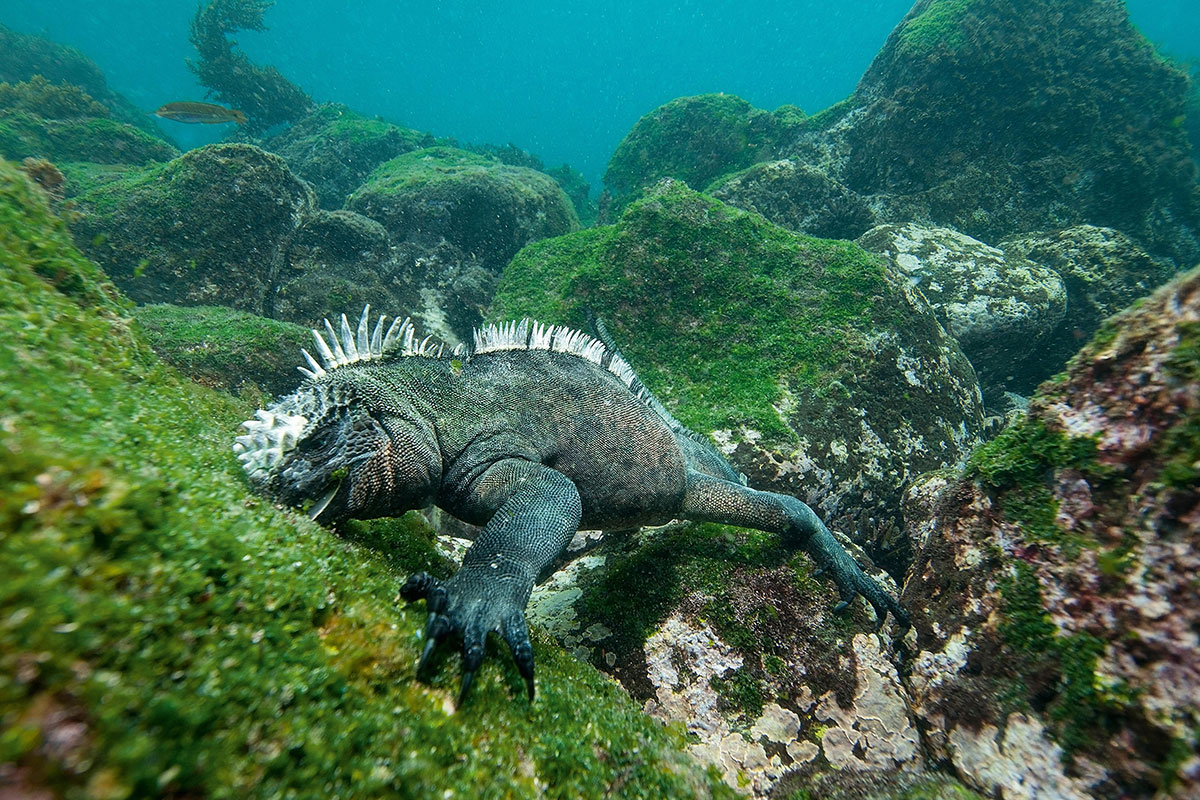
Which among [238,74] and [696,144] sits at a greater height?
[696,144]

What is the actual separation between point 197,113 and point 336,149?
235 inches

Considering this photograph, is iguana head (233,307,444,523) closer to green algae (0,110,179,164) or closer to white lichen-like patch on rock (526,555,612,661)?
white lichen-like patch on rock (526,555,612,661)

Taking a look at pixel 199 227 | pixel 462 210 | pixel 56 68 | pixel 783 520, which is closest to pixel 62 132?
pixel 199 227

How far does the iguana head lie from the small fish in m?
14.2

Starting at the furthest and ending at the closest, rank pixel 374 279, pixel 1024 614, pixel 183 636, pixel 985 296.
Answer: pixel 374 279
pixel 985 296
pixel 1024 614
pixel 183 636

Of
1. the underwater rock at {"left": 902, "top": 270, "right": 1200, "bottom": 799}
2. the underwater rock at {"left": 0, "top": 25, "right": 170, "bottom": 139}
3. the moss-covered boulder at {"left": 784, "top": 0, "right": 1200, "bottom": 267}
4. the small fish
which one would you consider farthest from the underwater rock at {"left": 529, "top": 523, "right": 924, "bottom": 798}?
the underwater rock at {"left": 0, "top": 25, "right": 170, "bottom": 139}

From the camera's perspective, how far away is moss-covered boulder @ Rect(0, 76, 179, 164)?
12880mm

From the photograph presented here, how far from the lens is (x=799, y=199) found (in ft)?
39.8

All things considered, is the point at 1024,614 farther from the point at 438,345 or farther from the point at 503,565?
the point at 438,345

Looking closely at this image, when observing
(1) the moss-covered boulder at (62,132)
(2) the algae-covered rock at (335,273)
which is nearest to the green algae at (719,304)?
(2) the algae-covered rock at (335,273)

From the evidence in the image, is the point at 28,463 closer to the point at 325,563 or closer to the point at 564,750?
the point at 325,563

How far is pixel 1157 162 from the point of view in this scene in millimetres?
12070

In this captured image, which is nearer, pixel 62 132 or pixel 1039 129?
pixel 1039 129

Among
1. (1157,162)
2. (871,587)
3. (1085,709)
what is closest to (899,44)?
(1157,162)
